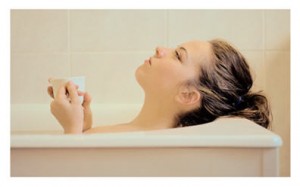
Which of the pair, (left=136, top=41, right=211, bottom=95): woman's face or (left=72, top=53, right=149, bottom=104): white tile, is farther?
(left=72, top=53, right=149, bottom=104): white tile

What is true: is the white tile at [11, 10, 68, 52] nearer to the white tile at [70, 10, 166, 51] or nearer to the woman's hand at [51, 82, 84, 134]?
the white tile at [70, 10, 166, 51]

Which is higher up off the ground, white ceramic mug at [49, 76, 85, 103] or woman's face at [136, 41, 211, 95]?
woman's face at [136, 41, 211, 95]

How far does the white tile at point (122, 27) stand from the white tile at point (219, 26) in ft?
0.19

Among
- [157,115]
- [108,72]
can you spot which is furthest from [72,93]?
[108,72]

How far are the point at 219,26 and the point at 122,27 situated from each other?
392mm

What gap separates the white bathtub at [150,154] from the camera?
0.88 m

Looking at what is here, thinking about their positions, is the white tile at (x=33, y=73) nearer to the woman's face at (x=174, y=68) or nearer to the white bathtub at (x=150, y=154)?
the woman's face at (x=174, y=68)

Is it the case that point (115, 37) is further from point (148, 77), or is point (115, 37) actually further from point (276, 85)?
point (276, 85)

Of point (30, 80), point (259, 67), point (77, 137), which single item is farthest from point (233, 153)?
point (30, 80)

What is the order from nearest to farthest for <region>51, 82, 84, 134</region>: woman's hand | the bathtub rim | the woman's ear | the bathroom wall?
the bathtub rim → <region>51, 82, 84, 134</region>: woman's hand → the woman's ear → the bathroom wall

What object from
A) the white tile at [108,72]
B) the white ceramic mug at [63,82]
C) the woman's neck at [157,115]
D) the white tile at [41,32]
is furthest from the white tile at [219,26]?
the white ceramic mug at [63,82]

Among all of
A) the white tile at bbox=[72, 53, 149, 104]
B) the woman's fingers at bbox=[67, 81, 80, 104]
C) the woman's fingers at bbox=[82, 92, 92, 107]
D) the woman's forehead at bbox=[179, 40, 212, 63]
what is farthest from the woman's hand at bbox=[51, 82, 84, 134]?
the white tile at bbox=[72, 53, 149, 104]

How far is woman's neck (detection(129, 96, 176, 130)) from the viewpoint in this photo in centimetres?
130

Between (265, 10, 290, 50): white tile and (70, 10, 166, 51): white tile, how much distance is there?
423mm
